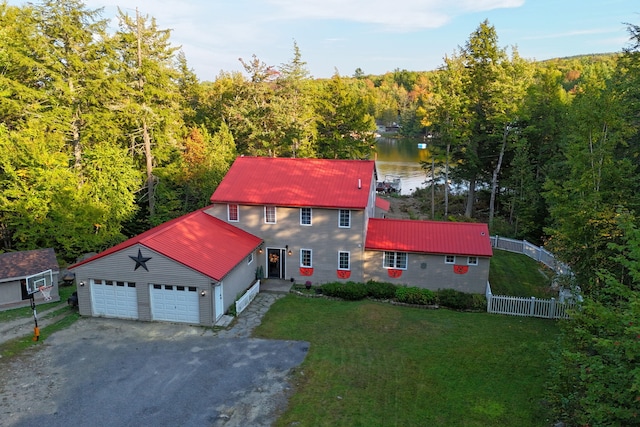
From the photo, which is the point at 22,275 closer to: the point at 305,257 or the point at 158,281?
the point at 158,281

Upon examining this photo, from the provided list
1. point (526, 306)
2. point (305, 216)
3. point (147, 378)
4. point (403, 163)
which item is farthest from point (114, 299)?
point (403, 163)

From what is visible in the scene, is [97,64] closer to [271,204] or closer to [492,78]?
[271,204]

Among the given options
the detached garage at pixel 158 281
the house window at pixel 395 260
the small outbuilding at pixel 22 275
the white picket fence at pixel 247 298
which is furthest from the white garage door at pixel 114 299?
the house window at pixel 395 260

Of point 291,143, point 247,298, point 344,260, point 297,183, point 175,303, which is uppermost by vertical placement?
point 291,143

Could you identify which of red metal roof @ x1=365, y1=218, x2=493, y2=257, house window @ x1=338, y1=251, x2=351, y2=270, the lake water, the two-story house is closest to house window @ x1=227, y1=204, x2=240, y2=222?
the two-story house

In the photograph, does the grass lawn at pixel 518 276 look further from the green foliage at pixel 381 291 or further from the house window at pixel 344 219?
the house window at pixel 344 219

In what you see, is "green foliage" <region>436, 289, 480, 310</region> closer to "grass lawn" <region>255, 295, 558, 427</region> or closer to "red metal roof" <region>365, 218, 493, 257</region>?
"grass lawn" <region>255, 295, 558, 427</region>
